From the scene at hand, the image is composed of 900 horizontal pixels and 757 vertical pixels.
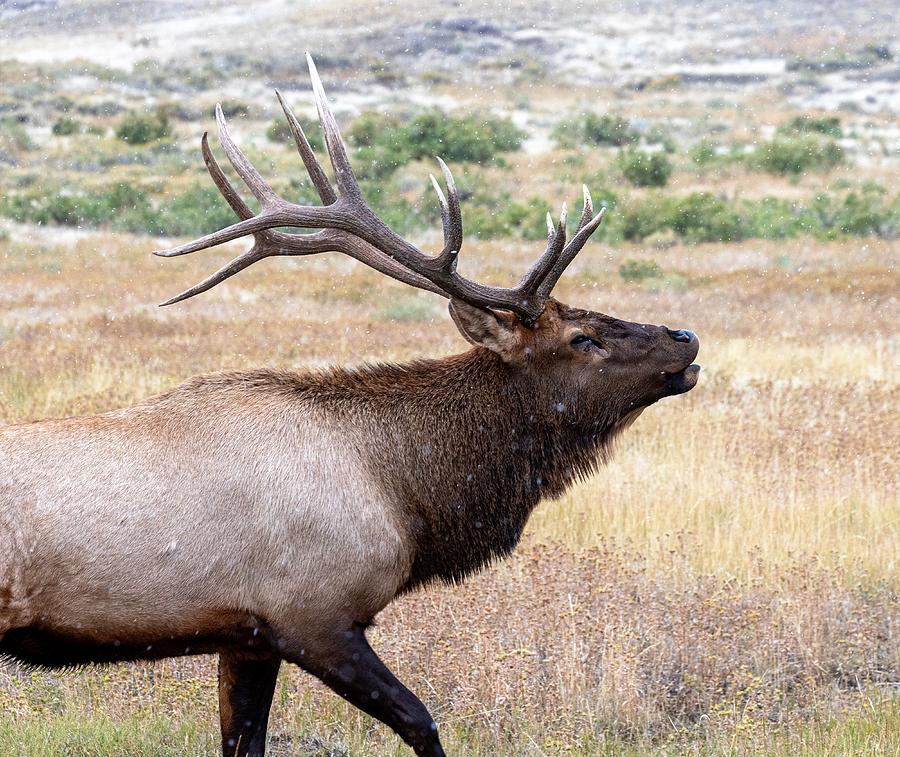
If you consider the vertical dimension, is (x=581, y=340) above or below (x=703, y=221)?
above

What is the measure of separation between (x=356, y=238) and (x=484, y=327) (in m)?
0.72

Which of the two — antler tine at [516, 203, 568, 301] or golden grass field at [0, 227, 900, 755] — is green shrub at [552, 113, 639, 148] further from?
antler tine at [516, 203, 568, 301]

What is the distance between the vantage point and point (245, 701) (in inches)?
183

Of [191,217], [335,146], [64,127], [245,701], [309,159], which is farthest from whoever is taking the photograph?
[64,127]

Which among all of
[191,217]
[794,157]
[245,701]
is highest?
[245,701]

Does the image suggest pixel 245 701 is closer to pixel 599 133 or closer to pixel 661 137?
pixel 599 133

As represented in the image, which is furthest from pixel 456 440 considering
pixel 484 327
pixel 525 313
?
pixel 525 313

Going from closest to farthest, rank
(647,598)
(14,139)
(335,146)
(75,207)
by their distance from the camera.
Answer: (335,146)
(647,598)
(75,207)
(14,139)

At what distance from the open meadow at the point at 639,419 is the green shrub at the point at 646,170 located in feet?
0.32

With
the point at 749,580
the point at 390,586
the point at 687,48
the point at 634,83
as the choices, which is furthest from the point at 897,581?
the point at 687,48

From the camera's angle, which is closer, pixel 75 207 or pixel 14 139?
pixel 75 207

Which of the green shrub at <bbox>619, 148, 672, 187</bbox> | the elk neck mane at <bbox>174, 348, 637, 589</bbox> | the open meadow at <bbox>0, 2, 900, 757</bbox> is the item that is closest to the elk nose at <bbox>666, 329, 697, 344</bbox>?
the elk neck mane at <bbox>174, 348, 637, 589</bbox>

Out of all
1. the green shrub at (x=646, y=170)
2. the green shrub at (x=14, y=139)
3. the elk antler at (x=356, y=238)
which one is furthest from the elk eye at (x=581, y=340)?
the green shrub at (x=14, y=139)

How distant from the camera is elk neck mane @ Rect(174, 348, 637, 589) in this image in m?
4.55
